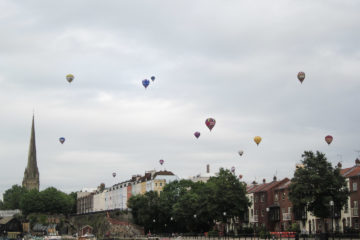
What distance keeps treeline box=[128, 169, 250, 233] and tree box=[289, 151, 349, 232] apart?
787 inches

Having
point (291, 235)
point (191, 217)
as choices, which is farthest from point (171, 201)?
point (291, 235)

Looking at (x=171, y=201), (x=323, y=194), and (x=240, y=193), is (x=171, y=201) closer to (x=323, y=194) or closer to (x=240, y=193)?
(x=240, y=193)

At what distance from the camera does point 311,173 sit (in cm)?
7700

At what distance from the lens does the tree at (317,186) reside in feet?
251

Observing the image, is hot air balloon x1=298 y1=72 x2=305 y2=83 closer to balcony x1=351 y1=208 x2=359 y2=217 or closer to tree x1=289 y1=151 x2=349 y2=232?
tree x1=289 y1=151 x2=349 y2=232

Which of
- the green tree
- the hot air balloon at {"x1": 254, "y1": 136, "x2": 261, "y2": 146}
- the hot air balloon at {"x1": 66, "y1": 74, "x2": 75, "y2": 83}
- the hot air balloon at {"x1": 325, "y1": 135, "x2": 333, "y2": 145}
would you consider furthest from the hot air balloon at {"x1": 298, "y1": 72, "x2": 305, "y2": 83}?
the green tree

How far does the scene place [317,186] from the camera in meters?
77.1

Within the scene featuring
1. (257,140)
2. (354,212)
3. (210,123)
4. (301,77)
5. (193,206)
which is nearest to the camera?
(354,212)

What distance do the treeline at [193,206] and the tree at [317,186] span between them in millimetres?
19980

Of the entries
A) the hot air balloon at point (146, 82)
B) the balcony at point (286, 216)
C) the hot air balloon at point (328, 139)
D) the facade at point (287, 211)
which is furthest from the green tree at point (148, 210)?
the hot air balloon at point (328, 139)

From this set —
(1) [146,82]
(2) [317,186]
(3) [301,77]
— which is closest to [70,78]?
(1) [146,82]

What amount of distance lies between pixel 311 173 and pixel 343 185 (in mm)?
5489

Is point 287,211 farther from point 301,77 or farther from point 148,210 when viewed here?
point 148,210

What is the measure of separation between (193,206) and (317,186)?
47.7 meters
